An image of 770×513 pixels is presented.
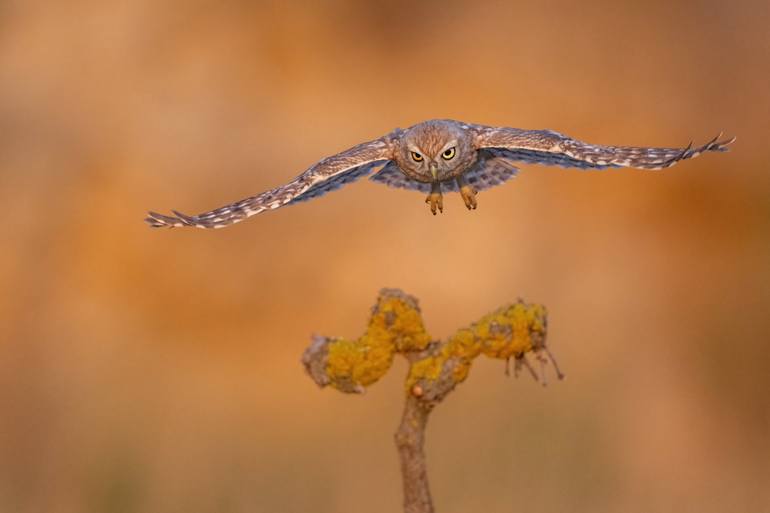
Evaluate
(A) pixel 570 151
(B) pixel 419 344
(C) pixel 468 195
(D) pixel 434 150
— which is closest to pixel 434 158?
(D) pixel 434 150

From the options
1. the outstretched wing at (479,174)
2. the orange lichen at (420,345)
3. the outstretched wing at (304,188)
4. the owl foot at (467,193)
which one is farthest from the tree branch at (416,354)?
the outstretched wing at (479,174)

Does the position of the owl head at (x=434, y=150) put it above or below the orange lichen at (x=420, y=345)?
above

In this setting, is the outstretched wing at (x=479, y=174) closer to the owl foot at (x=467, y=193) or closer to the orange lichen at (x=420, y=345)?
the owl foot at (x=467, y=193)

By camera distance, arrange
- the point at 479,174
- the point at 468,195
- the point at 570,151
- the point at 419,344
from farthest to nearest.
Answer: the point at 479,174, the point at 468,195, the point at 570,151, the point at 419,344

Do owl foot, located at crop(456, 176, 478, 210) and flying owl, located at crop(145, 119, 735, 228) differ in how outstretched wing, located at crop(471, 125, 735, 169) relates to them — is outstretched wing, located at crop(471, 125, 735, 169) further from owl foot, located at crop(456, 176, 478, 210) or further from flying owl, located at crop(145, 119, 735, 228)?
owl foot, located at crop(456, 176, 478, 210)

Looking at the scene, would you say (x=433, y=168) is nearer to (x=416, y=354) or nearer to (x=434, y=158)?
(x=434, y=158)

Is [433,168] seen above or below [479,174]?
below

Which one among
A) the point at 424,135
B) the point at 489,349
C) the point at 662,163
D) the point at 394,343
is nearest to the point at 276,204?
the point at 424,135
